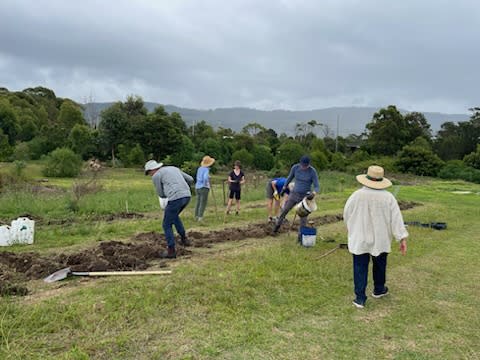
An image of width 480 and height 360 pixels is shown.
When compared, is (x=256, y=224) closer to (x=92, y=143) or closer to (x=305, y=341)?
(x=305, y=341)

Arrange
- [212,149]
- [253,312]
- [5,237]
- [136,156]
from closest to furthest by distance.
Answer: [253,312]
[5,237]
[136,156]
[212,149]

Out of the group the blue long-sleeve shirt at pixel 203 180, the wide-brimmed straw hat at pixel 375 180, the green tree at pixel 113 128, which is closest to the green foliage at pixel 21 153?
the green tree at pixel 113 128

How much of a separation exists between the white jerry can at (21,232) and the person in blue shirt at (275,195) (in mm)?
5187

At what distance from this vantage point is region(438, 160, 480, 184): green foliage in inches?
1528

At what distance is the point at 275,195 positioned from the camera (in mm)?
10086

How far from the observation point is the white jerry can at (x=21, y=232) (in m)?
7.51

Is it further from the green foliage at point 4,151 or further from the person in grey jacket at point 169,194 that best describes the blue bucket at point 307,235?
the green foliage at point 4,151

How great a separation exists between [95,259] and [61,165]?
85.0 feet

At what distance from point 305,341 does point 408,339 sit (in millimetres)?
1039

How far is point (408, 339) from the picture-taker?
412 centimetres

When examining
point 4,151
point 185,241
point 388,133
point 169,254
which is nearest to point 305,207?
point 185,241

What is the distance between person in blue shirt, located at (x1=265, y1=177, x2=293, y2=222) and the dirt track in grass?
6.19 ft

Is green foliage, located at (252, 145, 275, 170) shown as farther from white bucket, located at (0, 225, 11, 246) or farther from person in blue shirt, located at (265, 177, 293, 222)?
white bucket, located at (0, 225, 11, 246)

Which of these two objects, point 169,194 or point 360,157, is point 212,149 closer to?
point 360,157
